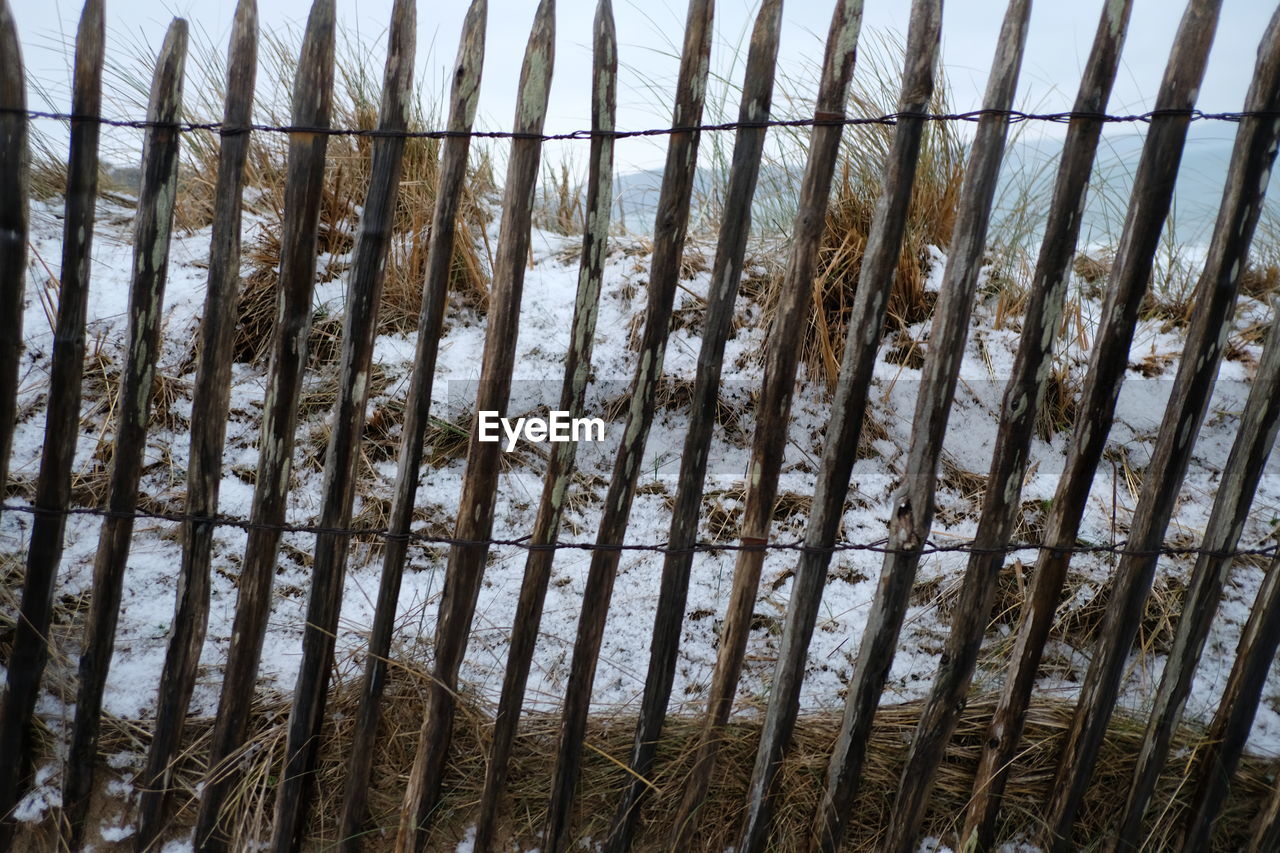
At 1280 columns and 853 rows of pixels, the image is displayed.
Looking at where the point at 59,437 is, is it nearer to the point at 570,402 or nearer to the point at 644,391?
the point at 570,402

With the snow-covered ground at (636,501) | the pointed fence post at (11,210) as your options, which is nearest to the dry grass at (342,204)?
the snow-covered ground at (636,501)

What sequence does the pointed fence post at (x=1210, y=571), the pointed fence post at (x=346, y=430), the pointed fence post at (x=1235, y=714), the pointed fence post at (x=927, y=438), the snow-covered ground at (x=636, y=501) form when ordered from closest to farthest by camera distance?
the pointed fence post at (x=927, y=438), the pointed fence post at (x=346, y=430), the pointed fence post at (x=1210, y=571), the pointed fence post at (x=1235, y=714), the snow-covered ground at (x=636, y=501)

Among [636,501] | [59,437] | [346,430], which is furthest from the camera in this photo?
[636,501]

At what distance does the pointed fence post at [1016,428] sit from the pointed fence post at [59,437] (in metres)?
1.96

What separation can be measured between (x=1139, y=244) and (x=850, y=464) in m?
0.70

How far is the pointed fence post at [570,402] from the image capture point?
1721 millimetres

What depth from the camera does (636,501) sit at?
8.93 ft

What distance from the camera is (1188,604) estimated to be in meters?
1.96

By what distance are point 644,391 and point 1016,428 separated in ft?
2.50

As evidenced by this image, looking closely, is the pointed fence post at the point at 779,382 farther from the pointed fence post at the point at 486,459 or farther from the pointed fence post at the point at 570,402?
the pointed fence post at the point at 486,459

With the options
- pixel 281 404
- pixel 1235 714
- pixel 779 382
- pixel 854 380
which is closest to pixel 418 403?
pixel 281 404

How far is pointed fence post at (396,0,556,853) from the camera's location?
68.0 inches

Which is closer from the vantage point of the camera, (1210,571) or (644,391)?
(644,391)

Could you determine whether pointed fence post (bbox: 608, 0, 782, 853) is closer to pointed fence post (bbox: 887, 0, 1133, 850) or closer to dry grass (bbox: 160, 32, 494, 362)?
pointed fence post (bbox: 887, 0, 1133, 850)
